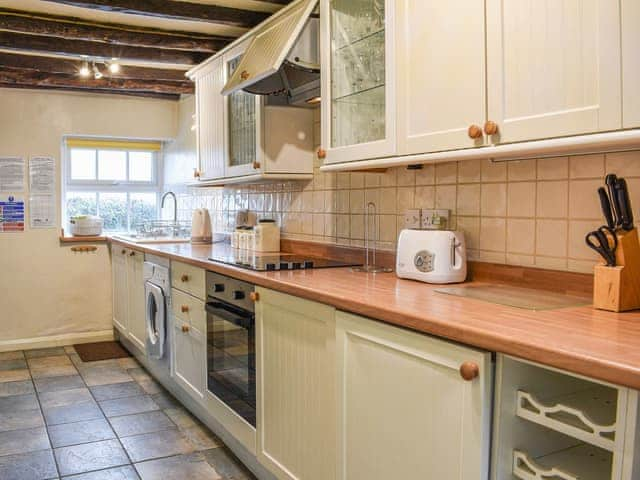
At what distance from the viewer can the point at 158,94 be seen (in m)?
5.27

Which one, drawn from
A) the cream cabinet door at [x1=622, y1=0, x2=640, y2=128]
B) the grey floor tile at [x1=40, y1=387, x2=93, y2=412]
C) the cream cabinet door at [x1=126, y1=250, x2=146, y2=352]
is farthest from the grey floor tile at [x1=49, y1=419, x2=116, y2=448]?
the cream cabinet door at [x1=622, y1=0, x2=640, y2=128]

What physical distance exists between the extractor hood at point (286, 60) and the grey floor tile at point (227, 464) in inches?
67.6

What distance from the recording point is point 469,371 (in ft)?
4.25

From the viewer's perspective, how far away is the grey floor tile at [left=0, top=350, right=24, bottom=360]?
456 centimetres

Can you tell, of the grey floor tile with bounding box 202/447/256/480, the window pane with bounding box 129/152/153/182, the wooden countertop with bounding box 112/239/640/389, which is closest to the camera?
the wooden countertop with bounding box 112/239/640/389

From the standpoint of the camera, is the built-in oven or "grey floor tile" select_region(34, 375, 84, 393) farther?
"grey floor tile" select_region(34, 375, 84, 393)

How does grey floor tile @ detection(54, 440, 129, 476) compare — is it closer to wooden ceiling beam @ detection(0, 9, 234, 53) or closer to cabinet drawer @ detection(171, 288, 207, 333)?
cabinet drawer @ detection(171, 288, 207, 333)

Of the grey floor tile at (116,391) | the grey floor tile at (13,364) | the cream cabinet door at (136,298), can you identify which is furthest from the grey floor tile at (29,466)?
the grey floor tile at (13,364)

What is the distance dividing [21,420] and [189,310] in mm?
1101

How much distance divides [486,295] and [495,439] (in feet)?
1.79

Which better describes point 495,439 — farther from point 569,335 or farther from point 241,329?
point 241,329

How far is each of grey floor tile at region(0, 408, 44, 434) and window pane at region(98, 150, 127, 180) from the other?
2558 mm

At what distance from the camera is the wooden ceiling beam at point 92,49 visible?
12.0 feet

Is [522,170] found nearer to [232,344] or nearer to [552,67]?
[552,67]
